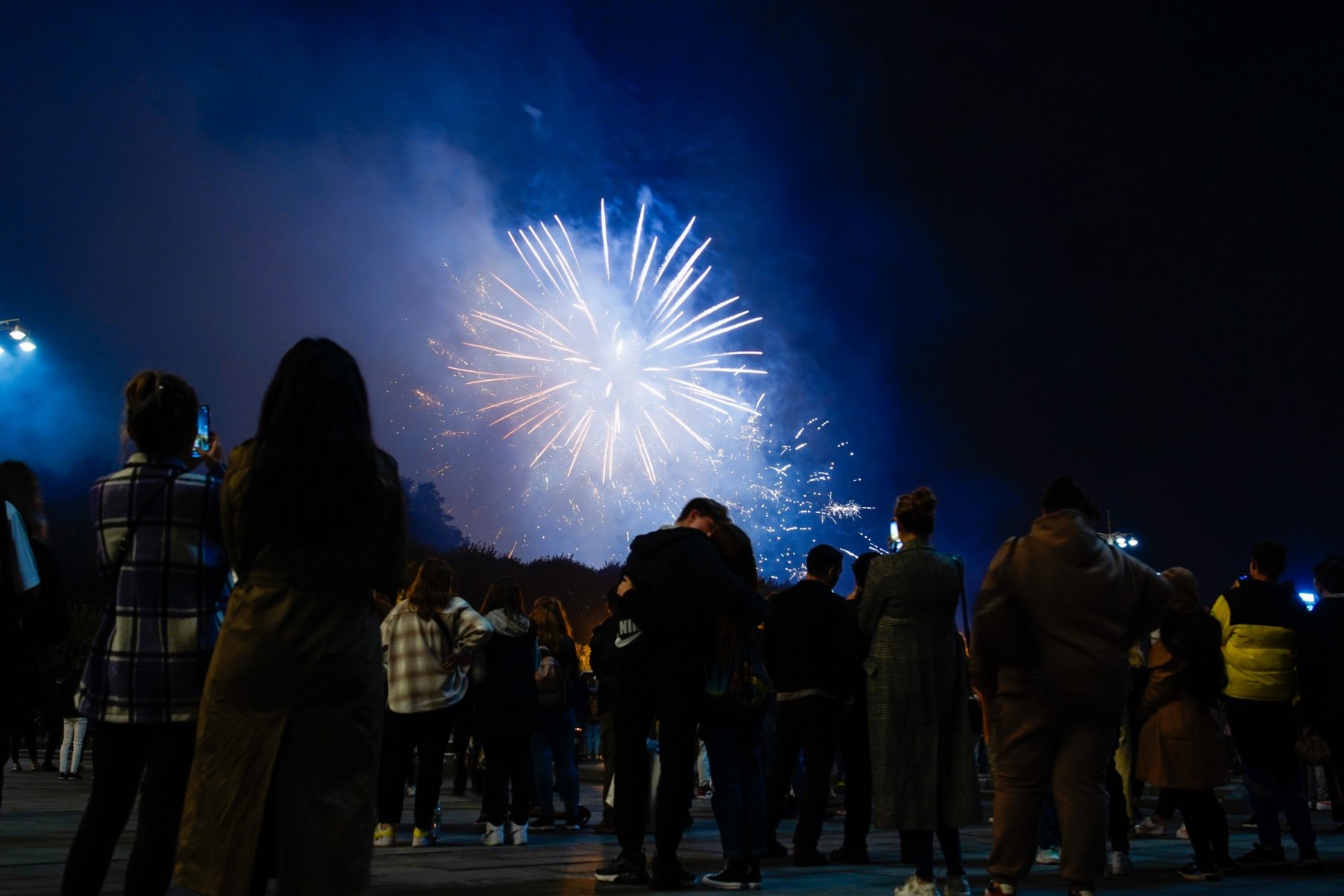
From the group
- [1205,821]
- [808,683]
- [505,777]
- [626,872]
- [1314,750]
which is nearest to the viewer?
[626,872]

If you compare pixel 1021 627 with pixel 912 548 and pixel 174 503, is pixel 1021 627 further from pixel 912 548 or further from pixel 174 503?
pixel 174 503

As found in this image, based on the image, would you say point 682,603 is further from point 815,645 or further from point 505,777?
point 505,777

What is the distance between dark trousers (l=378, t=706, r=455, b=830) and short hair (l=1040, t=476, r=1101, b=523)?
456 cm

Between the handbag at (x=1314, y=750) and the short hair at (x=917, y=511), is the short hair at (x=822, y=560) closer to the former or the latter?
the short hair at (x=917, y=511)

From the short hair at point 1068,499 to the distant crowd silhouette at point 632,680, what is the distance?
0.04 ft

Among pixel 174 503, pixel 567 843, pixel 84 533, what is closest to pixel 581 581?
pixel 84 533

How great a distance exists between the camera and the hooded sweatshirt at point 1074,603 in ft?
16.8

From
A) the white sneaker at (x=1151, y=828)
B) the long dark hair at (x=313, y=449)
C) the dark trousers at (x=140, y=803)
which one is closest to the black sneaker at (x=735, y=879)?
the dark trousers at (x=140, y=803)

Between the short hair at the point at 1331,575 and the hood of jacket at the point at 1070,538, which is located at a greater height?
the short hair at the point at 1331,575

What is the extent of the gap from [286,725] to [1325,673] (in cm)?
702

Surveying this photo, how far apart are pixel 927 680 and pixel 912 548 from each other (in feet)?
2.34

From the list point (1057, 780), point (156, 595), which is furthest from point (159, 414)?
point (1057, 780)

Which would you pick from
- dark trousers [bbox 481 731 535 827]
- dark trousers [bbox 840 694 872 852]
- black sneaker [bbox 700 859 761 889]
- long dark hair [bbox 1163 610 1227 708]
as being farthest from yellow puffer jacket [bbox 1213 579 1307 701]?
dark trousers [bbox 481 731 535 827]

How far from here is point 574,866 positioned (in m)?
7.11
